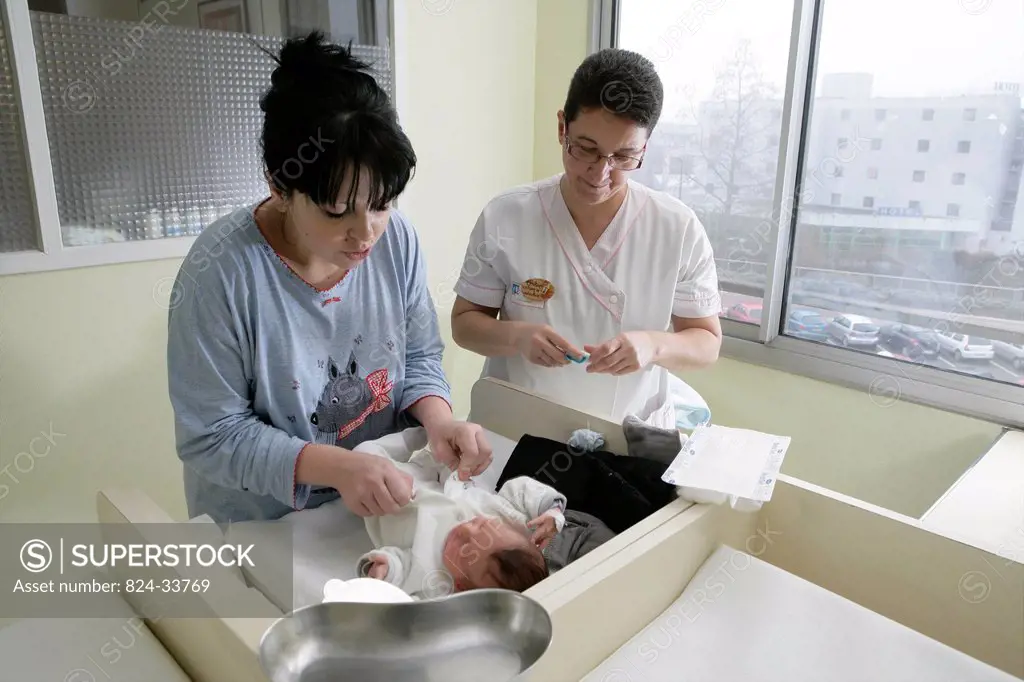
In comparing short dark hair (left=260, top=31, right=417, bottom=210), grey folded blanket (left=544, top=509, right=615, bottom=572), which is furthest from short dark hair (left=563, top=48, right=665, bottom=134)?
grey folded blanket (left=544, top=509, right=615, bottom=572)

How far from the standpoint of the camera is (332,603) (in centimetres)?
67

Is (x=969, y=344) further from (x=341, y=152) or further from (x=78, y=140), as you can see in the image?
(x=78, y=140)

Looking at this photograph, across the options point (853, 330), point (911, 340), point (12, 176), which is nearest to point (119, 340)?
point (12, 176)

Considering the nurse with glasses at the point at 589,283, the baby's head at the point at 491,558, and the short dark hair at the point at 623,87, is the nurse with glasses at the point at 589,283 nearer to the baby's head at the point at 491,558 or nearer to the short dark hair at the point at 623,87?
the short dark hair at the point at 623,87

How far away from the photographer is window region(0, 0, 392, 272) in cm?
177

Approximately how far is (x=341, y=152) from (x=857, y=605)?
3.20 feet

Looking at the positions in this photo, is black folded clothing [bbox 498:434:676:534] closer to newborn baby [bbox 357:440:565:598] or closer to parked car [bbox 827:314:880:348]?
newborn baby [bbox 357:440:565:598]

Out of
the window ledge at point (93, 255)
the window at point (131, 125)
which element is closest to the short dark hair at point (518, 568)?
the window at point (131, 125)

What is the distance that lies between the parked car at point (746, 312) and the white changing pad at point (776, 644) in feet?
5.24

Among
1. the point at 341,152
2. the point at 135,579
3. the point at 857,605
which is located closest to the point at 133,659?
the point at 135,579

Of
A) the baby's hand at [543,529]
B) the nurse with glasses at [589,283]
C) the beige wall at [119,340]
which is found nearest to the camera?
the baby's hand at [543,529]

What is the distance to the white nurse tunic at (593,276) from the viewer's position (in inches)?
65.1

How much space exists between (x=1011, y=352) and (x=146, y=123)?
2.52m

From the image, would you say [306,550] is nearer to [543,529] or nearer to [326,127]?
[543,529]
